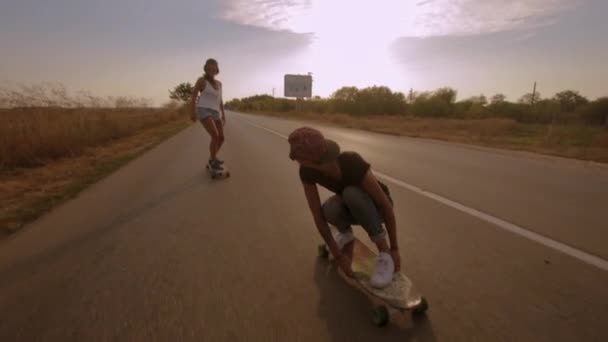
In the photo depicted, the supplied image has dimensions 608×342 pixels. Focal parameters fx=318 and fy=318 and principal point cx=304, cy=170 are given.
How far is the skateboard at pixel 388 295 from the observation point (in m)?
A: 1.87

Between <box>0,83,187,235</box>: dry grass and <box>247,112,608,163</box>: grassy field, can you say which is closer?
<box>0,83,187,235</box>: dry grass

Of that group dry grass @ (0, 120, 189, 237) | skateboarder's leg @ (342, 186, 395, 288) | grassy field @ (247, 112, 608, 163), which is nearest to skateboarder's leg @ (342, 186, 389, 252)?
skateboarder's leg @ (342, 186, 395, 288)

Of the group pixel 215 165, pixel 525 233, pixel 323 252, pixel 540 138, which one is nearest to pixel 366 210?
pixel 323 252

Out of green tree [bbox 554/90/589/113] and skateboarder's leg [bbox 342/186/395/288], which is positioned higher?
green tree [bbox 554/90/589/113]

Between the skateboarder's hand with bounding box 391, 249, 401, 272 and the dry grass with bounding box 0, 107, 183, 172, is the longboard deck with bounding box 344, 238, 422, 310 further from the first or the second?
the dry grass with bounding box 0, 107, 183, 172

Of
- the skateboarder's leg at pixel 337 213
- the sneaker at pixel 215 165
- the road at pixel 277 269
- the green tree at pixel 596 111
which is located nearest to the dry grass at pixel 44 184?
the road at pixel 277 269

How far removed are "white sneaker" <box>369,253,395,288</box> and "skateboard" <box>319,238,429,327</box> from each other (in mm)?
29

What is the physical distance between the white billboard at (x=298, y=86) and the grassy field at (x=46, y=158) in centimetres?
4971

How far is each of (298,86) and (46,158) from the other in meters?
55.6

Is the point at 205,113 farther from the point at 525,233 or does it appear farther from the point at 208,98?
the point at 525,233

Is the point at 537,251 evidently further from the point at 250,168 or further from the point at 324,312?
the point at 250,168

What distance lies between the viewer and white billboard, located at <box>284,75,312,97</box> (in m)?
60.7

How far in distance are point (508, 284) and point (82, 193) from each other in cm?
581

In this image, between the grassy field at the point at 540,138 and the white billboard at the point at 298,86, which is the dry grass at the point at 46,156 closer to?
the grassy field at the point at 540,138
